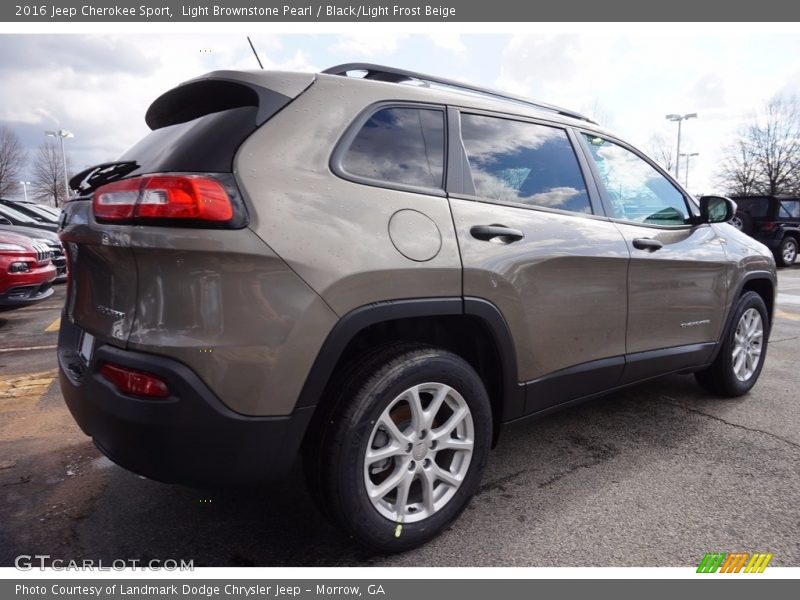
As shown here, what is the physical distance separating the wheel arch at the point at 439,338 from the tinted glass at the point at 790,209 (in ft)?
53.0

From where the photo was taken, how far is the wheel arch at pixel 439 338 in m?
1.81

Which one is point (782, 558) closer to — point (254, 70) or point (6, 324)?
point (254, 70)

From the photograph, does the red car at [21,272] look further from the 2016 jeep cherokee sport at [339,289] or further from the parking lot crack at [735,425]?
the parking lot crack at [735,425]

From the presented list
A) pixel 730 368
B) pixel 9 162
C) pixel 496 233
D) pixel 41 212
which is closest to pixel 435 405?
pixel 496 233

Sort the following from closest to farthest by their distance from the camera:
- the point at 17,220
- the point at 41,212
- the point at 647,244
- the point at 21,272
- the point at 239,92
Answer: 1. the point at 239,92
2. the point at 647,244
3. the point at 21,272
4. the point at 17,220
5. the point at 41,212

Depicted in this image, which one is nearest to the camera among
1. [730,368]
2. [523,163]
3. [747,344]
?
[523,163]

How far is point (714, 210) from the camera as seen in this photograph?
347 cm

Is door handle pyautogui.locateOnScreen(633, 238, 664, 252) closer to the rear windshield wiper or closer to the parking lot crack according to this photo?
the parking lot crack

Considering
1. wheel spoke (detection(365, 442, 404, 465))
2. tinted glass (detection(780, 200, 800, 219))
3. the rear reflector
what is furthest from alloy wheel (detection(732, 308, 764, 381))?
tinted glass (detection(780, 200, 800, 219))

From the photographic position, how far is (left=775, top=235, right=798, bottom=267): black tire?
48.7 feet

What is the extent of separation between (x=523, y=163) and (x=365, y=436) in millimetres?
1459

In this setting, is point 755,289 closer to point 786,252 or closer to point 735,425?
point 735,425

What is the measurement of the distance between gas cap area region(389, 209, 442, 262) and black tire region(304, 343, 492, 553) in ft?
1.16

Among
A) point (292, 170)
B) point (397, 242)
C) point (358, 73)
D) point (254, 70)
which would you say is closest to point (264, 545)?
point (397, 242)
